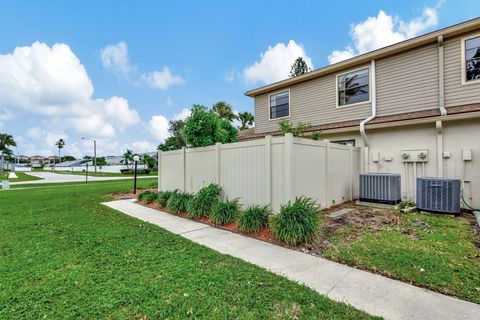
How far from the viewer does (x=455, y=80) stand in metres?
7.21

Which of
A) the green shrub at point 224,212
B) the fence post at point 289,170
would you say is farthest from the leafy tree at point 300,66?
the green shrub at point 224,212

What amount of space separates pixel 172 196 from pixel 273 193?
405 cm

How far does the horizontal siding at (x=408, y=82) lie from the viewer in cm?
765

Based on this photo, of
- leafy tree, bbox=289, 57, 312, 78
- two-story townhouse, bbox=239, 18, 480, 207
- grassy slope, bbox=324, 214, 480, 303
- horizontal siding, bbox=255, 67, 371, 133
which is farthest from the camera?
leafy tree, bbox=289, 57, 312, 78

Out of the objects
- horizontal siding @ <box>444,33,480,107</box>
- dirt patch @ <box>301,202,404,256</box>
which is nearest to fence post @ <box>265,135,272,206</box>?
dirt patch @ <box>301,202,404,256</box>

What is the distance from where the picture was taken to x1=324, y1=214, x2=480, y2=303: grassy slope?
3034mm

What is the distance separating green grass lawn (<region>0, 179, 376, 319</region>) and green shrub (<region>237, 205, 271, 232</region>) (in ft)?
4.34

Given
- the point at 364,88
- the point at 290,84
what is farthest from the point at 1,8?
the point at 364,88

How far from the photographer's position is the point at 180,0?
11.2 metres

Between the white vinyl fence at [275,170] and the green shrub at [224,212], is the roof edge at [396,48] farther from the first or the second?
the green shrub at [224,212]

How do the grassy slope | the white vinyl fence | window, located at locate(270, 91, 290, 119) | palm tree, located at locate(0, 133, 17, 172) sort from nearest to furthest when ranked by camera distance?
the grassy slope → the white vinyl fence → window, located at locate(270, 91, 290, 119) → palm tree, located at locate(0, 133, 17, 172)

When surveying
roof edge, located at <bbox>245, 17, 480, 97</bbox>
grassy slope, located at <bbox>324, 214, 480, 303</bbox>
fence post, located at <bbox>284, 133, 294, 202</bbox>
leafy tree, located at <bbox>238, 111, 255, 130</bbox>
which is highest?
leafy tree, located at <bbox>238, 111, 255, 130</bbox>

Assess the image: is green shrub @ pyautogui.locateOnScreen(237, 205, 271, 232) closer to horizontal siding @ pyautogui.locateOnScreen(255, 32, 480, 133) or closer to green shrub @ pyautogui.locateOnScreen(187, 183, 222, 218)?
green shrub @ pyautogui.locateOnScreen(187, 183, 222, 218)

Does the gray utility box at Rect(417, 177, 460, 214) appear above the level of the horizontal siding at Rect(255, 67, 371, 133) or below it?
below
